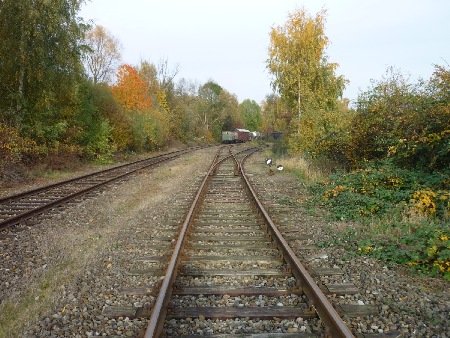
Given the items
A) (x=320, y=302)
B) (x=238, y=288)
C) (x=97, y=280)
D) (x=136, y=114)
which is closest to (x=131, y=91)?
(x=136, y=114)

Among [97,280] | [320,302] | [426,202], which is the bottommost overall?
[97,280]

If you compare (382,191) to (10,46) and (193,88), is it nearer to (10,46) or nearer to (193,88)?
(10,46)

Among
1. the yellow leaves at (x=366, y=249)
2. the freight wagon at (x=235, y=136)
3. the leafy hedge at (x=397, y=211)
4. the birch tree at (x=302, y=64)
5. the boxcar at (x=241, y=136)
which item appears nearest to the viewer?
the leafy hedge at (x=397, y=211)

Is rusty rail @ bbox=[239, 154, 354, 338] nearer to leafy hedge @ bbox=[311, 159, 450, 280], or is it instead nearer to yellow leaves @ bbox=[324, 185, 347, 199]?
leafy hedge @ bbox=[311, 159, 450, 280]

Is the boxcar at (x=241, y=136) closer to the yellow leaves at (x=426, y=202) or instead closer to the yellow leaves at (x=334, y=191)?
the yellow leaves at (x=334, y=191)

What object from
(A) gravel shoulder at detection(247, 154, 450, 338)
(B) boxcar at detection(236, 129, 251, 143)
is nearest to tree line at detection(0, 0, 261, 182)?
(A) gravel shoulder at detection(247, 154, 450, 338)

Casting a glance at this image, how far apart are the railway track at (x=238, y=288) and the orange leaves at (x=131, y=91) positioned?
32.1 meters

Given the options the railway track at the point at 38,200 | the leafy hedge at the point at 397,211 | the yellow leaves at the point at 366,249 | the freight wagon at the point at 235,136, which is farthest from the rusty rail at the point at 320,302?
the freight wagon at the point at 235,136

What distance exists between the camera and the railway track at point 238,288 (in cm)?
344

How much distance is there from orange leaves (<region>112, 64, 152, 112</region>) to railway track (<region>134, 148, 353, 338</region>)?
1263 inches

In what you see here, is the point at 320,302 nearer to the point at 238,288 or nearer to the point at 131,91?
the point at 238,288

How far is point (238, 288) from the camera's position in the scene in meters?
4.25

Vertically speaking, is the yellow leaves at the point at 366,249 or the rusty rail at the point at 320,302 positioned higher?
the rusty rail at the point at 320,302

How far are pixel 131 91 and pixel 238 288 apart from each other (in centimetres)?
3737
